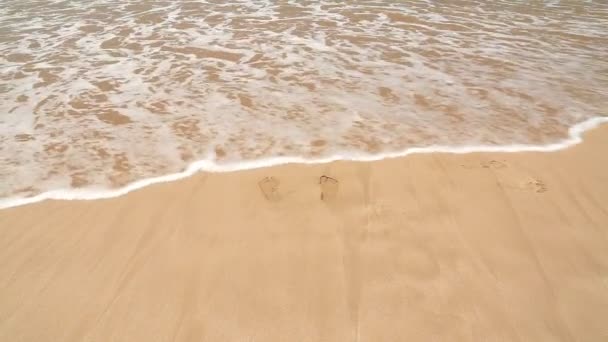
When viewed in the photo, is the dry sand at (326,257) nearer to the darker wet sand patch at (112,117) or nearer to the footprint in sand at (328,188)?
the footprint in sand at (328,188)

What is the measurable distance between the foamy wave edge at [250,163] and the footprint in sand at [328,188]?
0.73 ft

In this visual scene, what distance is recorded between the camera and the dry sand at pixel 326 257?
1702 millimetres

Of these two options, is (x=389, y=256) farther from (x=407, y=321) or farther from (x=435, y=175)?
(x=435, y=175)

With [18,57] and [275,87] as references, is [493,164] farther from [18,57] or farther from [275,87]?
[18,57]

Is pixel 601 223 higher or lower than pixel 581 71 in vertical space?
lower

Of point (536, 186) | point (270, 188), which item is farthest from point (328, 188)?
point (536, 186)

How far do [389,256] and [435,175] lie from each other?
32.9 inches

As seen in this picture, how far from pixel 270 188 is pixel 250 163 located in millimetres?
348

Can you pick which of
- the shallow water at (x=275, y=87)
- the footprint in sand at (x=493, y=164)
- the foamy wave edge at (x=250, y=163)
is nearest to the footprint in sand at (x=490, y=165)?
the footprint in sand at (x=493, y=164)

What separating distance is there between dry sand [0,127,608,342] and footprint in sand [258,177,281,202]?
12mm

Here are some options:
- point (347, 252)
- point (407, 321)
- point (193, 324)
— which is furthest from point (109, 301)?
point (407, 321)

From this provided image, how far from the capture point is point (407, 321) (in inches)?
66.8

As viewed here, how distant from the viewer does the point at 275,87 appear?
12.7 feet

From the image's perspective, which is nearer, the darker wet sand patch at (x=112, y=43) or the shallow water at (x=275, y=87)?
the shallow water at (x=275, y=87)
